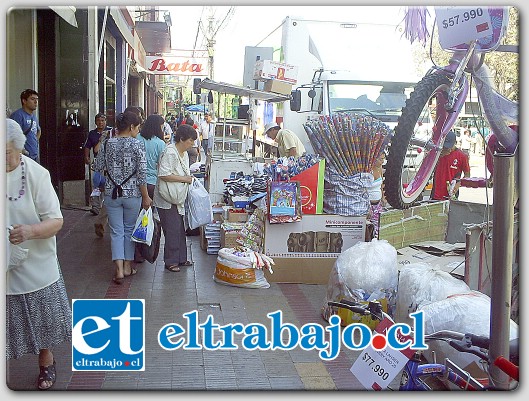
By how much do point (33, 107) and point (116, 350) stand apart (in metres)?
3.18

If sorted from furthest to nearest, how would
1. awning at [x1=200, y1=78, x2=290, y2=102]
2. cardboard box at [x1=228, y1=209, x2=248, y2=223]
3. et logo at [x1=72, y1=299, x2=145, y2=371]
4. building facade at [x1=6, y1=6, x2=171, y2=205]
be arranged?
awning at [x1=200, y1=78, x2=290, y2=102] < building facade at [x1=6, y1=6, x2=171, y2=205] < cardboard box at [x1=228, y1=209, x2=248, y2=223] < et logo at [x1=72, y1=299, x2=145, y2=371]

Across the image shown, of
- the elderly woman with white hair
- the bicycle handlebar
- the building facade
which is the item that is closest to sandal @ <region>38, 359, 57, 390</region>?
the elderly woman with white hair

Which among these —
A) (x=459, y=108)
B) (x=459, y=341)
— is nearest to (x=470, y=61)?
(x=459, y=108)

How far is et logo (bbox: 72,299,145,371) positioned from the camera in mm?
3490

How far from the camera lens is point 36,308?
11.8 ft

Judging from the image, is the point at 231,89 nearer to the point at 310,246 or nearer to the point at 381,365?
the point at 310,246

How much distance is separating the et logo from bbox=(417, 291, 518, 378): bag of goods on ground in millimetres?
1567

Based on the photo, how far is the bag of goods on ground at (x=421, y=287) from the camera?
4.32m

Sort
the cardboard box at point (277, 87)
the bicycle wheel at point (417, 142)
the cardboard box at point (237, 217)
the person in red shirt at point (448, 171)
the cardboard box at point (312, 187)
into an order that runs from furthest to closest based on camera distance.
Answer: the cardboard box at point (277, 87) < the cardboard box at point (237, 217) < the person in red shirt at point (448, 171) < the cardboard box at point (312, 187) < the bicycle wheel at point (417, 142)

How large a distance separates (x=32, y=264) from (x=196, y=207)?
3.28 meters

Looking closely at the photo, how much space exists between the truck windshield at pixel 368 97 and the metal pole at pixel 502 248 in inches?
236

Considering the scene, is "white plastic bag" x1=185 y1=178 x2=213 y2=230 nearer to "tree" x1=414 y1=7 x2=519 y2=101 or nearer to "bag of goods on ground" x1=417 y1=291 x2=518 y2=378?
"tree" x1=414 y1=7 x2=519 y2=101

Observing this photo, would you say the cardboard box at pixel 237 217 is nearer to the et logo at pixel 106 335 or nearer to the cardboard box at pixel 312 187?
the cardboard box at pixel 312 187

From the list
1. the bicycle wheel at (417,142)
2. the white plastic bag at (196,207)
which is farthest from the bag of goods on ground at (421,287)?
the white plastic bag at (196,207)
